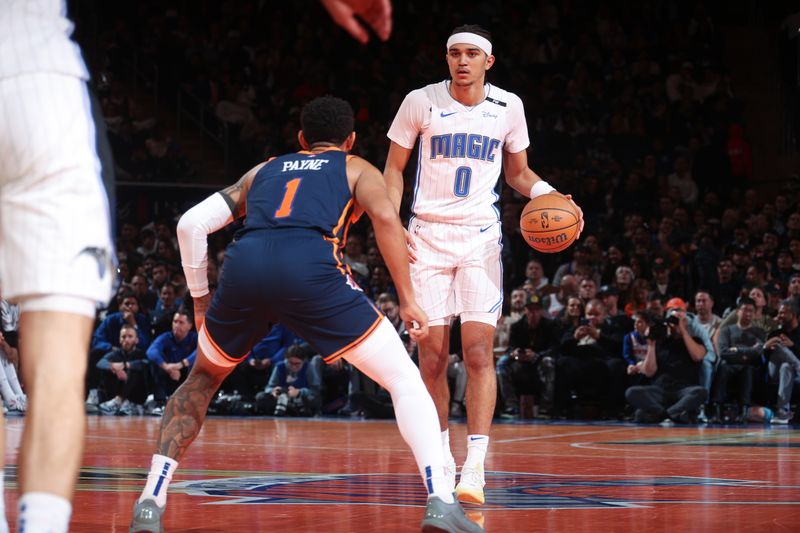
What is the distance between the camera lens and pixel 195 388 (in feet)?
16.1

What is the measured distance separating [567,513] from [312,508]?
1.18m

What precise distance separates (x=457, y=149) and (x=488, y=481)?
1.94 m

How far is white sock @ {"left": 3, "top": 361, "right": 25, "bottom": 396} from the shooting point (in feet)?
42.1

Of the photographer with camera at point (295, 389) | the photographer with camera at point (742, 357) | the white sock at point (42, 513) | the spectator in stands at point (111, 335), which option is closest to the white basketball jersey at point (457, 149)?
the white sock at point (42, 513)

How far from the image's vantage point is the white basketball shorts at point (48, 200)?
9.04 ft

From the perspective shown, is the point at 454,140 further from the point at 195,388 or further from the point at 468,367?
the point at 195,388

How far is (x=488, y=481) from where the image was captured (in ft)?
22.2

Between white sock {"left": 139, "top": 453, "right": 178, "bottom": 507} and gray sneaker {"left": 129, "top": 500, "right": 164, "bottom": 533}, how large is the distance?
0.03 metres

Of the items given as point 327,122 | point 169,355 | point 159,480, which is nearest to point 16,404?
point 169,355

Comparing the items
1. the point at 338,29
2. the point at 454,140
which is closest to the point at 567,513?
the point at 454,140

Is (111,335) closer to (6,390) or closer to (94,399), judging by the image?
(94,399)

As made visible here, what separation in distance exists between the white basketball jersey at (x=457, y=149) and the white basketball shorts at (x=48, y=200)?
3.62m

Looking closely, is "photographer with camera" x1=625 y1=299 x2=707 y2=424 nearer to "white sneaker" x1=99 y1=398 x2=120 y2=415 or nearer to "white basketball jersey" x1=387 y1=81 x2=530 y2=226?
"white sneaker" x1=99 y1=398 x2=120 y2=415

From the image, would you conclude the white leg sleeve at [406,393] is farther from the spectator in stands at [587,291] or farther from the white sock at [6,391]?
the spectator in stands at [587,291]
